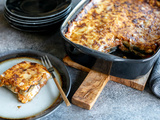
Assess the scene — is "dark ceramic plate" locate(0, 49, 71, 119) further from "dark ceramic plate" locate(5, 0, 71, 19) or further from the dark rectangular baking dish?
"dark ceramic plate" locate(5, 0, 71, 19)

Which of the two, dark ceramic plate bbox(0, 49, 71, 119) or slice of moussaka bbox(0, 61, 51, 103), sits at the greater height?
slice of moussaka bbox(0, 61, 51, 103)

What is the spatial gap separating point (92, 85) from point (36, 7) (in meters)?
1.10

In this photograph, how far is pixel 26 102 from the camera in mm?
1355

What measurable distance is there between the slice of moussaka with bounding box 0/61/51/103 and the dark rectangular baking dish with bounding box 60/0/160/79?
0.26 meters

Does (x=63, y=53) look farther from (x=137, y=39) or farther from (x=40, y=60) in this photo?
(x=137, y=39)

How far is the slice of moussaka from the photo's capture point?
1.35 m

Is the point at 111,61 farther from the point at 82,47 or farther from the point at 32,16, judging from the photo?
the point at 32,16

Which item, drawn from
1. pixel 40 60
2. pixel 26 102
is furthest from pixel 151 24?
pixel 26 102

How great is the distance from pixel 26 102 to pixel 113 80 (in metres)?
0.67

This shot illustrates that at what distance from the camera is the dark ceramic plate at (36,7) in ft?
6.15

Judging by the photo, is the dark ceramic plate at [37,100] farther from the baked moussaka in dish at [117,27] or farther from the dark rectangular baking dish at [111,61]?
the baked moussaka in dish at [117,27]

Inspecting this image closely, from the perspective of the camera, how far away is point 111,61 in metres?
1.41

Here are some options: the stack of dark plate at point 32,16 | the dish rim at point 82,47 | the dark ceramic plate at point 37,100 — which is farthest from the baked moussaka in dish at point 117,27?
the dark ceramic plate at point 37,100

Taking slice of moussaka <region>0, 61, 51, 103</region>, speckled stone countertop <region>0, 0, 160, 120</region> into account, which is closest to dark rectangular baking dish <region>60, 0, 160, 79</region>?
speckled stone countertop <region>0, 0, 160, 120</region>
